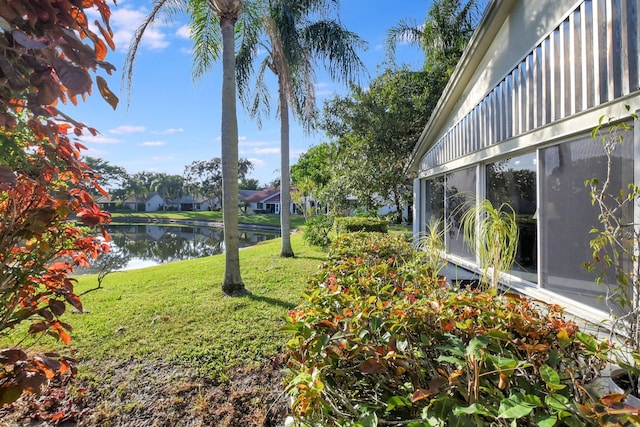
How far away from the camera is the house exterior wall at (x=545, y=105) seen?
9.18 ft

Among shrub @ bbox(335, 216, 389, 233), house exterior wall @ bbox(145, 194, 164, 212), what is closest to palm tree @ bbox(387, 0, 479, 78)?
shrub @ bbox(335, 216, 389, 233)

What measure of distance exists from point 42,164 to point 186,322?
3.53m

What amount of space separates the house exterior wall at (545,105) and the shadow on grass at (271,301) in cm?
328

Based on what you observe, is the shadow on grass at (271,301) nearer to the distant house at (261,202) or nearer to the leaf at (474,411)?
the leaf at (474,411)

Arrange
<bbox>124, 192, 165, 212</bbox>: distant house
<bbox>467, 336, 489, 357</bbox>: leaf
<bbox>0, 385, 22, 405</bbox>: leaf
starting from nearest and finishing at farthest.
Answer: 1. <bbox>467, 336, 489, 357</bbox>: leaf
2. <bbox>0, 385, 22, 405</bbox>: leaf
3. <bbox>124, 192, 165, 212</bbox>: distant house

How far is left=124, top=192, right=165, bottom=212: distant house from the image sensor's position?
210ft

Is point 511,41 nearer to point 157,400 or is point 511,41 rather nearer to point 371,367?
point 371,367

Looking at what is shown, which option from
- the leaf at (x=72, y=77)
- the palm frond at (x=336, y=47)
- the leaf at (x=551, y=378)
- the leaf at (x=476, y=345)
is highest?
the palm frond at (x=336, y=47)

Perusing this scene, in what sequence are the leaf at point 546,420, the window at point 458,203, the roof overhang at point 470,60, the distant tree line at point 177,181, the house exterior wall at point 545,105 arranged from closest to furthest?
the leaf at point 546,420 < the house exterior wall at point 545,105 < the roof overhang at point 470,60 < the window at point 458,203 < the distant tree line at point 177,181

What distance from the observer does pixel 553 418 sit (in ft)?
3.62

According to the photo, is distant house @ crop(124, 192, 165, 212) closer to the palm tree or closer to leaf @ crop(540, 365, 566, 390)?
the palm tree

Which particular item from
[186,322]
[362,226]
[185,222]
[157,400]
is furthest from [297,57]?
[185,222]

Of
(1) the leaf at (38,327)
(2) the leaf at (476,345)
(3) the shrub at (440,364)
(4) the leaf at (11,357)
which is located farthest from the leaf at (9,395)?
(2) the leaf at (476,345)

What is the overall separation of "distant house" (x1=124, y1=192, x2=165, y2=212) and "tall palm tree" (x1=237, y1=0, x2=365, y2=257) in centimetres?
6312
